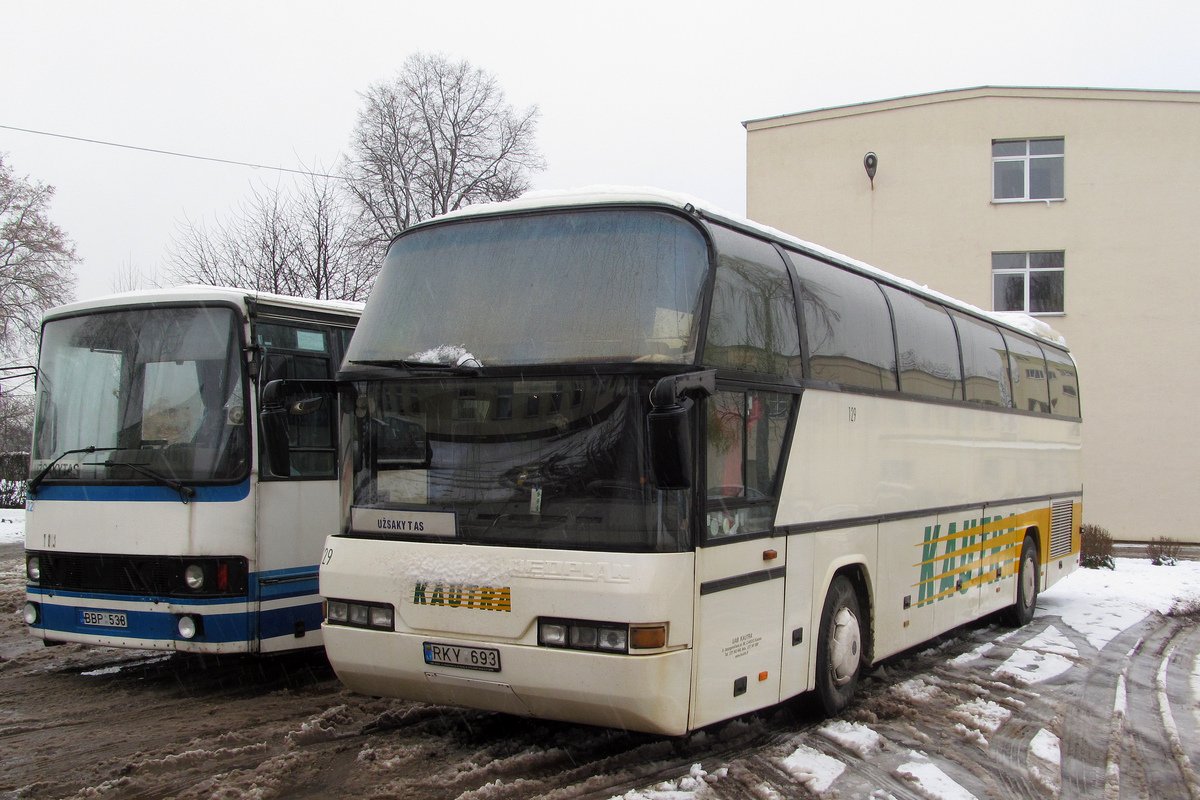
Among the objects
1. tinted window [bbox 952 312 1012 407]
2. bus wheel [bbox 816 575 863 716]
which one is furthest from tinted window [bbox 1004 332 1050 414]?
bus wheel [bbox 816 575 863 716]

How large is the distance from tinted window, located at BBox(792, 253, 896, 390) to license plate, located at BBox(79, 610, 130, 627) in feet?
17.4

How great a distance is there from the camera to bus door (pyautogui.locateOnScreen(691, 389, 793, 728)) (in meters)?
5.21

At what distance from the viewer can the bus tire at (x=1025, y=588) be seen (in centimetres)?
1127

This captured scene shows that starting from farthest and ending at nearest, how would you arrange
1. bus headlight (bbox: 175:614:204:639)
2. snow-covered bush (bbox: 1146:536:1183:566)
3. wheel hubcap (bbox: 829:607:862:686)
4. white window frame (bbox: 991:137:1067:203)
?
white window frame (bbox: 991:137:1067:203)
snow-covered bush (bbox: 1146:536:1183:566)
bus headlight (bbox: 175:614:204:639)
wheel hubcap (bbox: 829:607:862:686)

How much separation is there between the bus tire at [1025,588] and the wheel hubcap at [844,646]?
5.02m

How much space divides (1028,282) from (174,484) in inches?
946

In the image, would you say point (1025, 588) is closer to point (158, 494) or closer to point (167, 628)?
point (167, 628)

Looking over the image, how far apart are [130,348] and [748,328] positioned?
4.88m

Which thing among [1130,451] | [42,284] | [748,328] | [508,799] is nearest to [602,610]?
[508,799]

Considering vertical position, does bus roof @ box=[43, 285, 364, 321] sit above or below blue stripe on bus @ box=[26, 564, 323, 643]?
above

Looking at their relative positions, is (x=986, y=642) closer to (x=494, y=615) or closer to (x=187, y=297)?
(x=494, y=615)

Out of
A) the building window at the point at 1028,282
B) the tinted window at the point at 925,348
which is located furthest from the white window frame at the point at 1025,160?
the tinted window at the point at 925,348

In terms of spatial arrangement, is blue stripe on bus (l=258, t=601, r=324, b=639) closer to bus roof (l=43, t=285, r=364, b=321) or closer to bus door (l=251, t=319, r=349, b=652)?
bus door (l=251, t=319, r=349, b=652)

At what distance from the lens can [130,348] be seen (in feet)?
25.2
